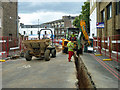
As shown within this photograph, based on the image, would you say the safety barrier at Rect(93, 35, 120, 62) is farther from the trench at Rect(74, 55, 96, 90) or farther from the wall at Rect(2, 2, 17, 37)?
the wall at Rect(2, 2, 17, 37)

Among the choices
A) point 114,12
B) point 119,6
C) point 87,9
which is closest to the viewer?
point 119,6

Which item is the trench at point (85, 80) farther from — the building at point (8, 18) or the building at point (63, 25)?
the building at point (63, 25)

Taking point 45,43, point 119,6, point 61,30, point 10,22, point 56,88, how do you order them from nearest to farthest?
point 56,88, point 45,43, point 119,6, point 10,22, point 61,30

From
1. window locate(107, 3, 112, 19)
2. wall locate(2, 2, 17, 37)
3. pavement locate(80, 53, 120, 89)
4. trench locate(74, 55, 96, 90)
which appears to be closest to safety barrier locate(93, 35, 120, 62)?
pavement locate(80, 53, 120, 89)

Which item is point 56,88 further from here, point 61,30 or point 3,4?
point 61,30

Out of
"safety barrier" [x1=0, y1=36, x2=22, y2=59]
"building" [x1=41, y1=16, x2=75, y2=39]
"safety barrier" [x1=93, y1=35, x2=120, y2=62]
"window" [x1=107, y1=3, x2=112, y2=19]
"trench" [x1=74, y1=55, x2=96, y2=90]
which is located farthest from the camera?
"building" [x1=41, y1=16, x2=75, y2=39]

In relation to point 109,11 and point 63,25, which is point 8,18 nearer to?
point 109,11

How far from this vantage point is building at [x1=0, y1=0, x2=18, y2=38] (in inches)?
702

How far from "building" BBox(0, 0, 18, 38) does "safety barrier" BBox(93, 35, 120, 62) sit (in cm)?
1096

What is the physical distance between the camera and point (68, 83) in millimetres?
4922

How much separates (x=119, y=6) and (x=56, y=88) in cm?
1196

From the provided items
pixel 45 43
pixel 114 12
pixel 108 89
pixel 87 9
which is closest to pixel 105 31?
pixel 114 12

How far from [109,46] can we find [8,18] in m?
14.2

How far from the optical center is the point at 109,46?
34.5ft
